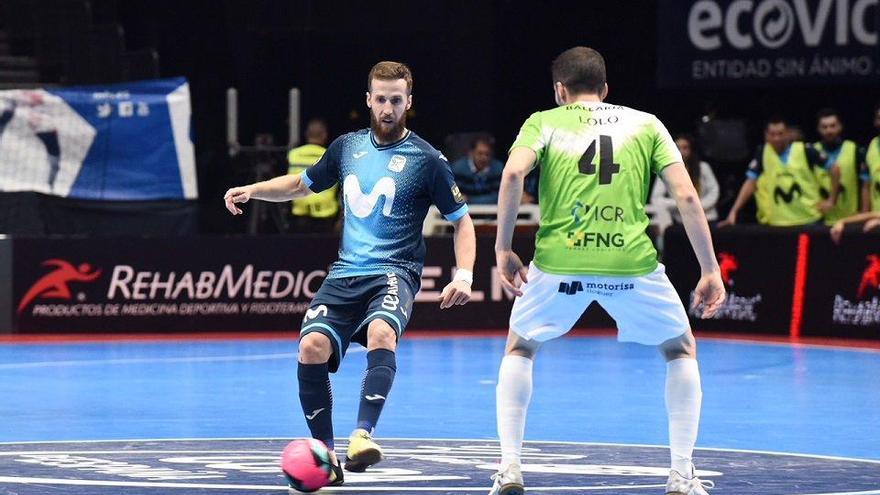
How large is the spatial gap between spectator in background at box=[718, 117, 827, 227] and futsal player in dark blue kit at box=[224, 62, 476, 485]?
9.27m

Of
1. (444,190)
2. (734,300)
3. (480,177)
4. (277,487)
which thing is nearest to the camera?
(277,487)

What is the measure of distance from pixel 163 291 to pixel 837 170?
21.6 ft

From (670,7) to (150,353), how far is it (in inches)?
338

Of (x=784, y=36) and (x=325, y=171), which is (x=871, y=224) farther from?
(x=325, y=171)

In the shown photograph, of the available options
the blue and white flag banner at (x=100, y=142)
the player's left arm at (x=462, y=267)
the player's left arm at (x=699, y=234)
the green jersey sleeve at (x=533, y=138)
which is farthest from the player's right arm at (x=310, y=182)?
the blue and white flag banner at (x=100, y=142)

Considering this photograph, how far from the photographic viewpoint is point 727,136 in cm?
2273

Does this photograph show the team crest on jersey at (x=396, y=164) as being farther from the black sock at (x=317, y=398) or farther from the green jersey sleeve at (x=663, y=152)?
the green jersey sleeve at (x=663, y=152)

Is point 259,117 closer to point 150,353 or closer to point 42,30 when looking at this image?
point 42,30

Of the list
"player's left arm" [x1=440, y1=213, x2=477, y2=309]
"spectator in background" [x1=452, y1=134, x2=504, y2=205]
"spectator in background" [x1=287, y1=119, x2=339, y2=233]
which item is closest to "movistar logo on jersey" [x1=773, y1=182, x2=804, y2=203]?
Result: "spectator in background" [x1=452, y1=134, x2=504, y2=205]

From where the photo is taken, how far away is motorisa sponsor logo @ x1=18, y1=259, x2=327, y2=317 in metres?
17.6

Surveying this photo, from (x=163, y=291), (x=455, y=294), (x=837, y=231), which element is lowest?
(x=163, y=291)

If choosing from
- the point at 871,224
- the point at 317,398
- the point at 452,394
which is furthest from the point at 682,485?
the point at 871,224

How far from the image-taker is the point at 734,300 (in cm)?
1784

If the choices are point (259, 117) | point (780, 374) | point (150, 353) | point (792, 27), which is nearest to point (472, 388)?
point (780, 374)
